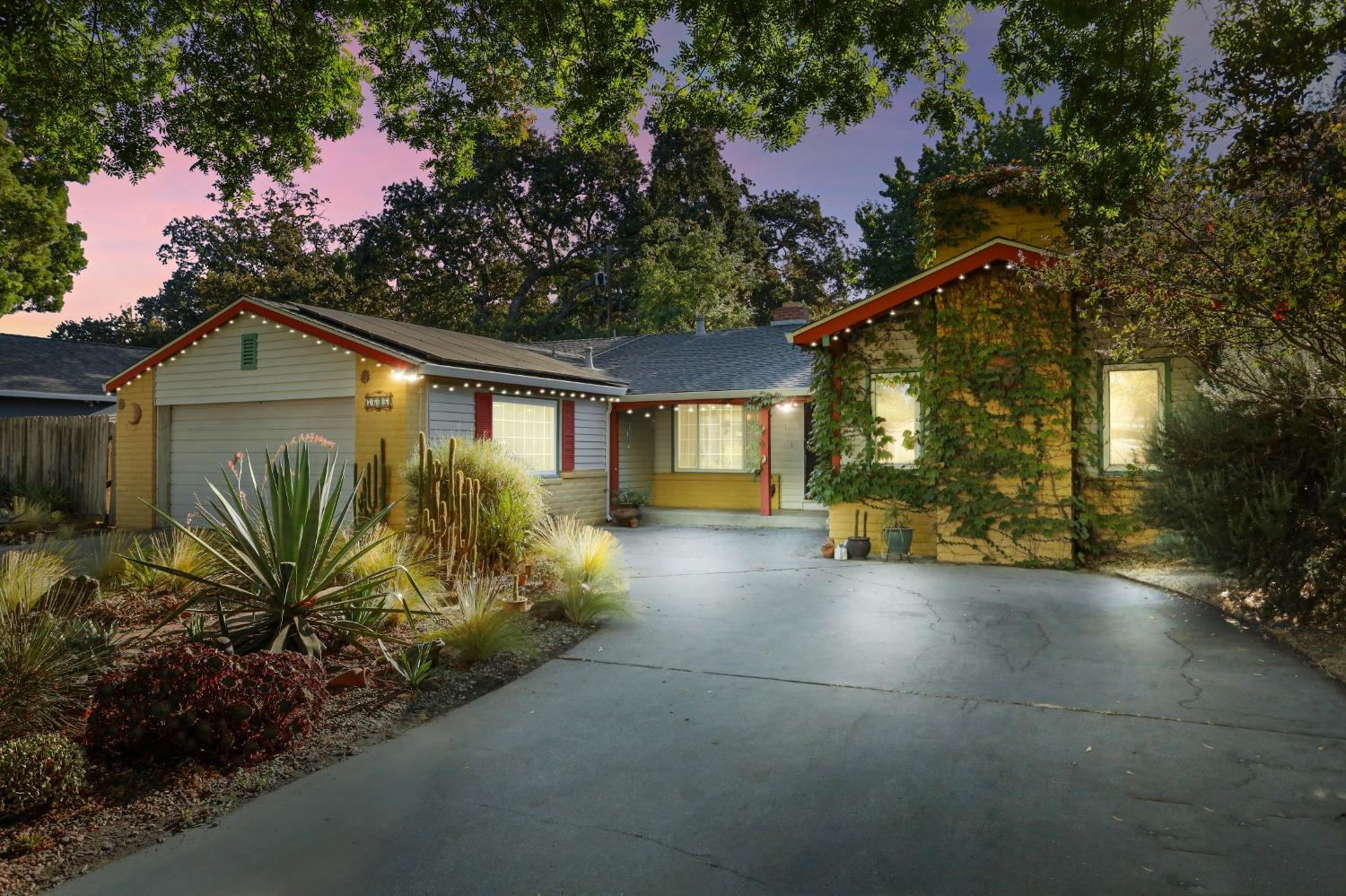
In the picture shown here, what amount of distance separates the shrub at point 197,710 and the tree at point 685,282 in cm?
2543

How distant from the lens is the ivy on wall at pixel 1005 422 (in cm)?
1002

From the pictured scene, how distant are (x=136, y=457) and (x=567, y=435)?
7530mm

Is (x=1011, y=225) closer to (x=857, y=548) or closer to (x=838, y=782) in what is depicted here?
(x=857, y=548)

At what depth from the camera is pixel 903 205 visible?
31406mm

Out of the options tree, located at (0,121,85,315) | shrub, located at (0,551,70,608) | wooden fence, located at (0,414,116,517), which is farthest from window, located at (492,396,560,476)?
A: tree, located at (0,121,85,315)

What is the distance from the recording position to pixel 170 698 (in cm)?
375

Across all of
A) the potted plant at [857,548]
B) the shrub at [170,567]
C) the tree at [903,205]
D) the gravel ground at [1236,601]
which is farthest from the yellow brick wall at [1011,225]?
the tree at [903,205]

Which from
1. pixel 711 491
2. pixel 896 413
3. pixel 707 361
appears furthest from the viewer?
pixel 707 361

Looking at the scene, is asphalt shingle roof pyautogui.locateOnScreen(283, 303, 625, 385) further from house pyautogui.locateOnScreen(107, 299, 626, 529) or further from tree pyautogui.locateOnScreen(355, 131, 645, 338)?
tree pyautogui.locateOnScreen(355, 131, 645, 338)

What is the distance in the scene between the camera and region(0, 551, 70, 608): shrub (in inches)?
229

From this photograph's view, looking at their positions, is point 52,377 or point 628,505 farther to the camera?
point 52,377

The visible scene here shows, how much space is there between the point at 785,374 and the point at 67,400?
59.8 ft

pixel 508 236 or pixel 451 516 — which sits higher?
pixel 508 236

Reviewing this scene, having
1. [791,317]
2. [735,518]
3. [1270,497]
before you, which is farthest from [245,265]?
[1270,497]
